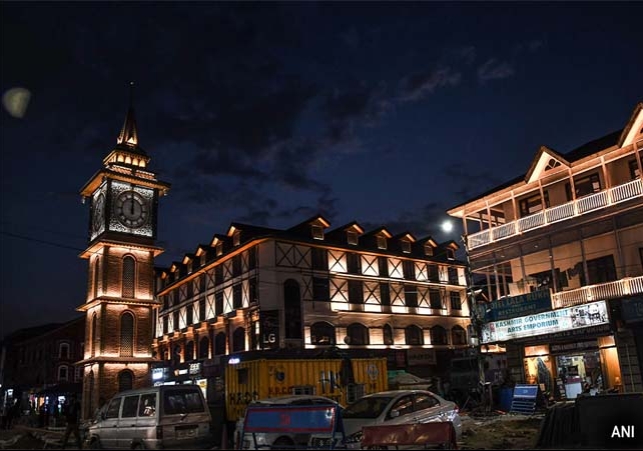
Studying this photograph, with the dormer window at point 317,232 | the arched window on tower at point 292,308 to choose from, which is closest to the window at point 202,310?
the arched window on tower at point 292,308

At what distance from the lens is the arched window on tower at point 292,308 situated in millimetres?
40344

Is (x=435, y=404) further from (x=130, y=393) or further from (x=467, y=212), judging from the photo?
(x=467, y=212)

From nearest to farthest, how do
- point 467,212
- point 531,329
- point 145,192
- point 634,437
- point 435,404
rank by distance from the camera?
point 634,437, point 435,404, point 531,329, point 467,212, point 145,192

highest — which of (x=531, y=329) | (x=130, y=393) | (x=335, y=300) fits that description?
(x=335, y=300)

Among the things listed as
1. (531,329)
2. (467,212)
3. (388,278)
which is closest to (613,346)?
(531,329)

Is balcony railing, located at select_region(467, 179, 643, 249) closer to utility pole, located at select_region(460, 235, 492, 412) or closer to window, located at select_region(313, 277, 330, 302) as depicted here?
utility pole, located at select_region(460, 235, 492, 412)

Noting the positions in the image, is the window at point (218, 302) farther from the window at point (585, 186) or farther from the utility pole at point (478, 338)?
the window at point (585, 186)

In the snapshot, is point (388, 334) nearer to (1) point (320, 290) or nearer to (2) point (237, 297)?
(1) point (320, 290)

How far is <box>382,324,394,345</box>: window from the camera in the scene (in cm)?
4591

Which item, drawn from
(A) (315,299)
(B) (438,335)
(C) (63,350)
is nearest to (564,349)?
(A) (315,299)

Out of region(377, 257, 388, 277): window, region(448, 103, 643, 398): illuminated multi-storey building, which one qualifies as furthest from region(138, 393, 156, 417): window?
region(377, 257, 388, 277): window

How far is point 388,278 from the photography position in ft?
156

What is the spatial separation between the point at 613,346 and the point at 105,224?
29905mm

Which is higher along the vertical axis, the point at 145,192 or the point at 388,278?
the point at 145,192
